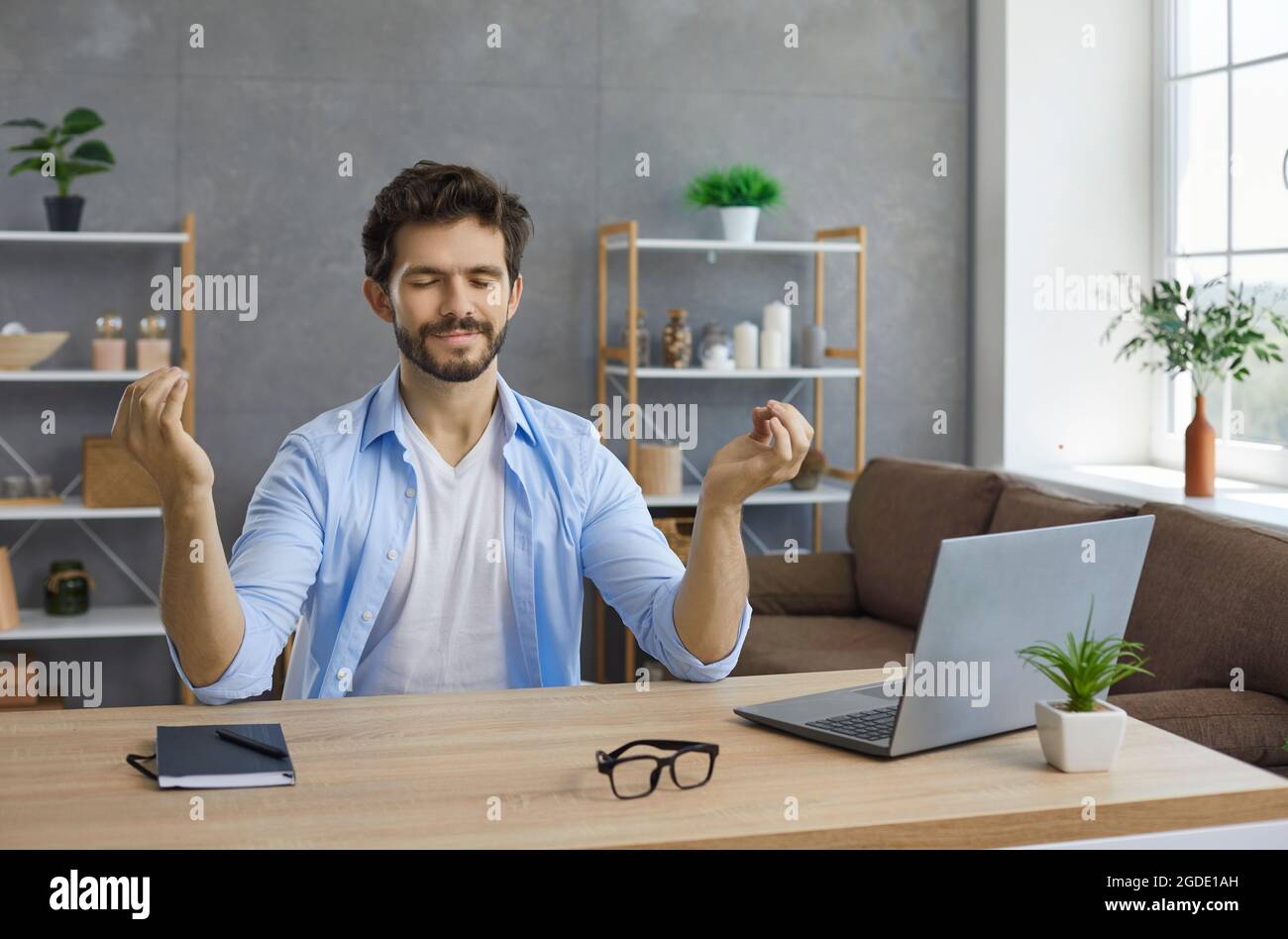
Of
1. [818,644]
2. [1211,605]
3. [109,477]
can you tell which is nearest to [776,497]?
[818,644]

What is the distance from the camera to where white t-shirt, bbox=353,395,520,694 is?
203 centimetres

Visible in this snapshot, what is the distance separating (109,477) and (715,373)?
1756 mm

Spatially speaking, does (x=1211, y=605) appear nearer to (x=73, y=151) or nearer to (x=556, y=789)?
(x=556, y=789)

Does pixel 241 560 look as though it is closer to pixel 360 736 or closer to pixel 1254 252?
pixel 360 736

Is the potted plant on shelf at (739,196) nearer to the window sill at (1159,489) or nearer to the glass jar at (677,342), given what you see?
the glass jar at (677,342)

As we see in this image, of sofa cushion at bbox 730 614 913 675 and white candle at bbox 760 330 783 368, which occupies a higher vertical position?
white candle at bbox 760 330 783 368

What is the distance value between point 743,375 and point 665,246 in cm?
46

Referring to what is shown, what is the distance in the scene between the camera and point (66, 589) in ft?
13.1

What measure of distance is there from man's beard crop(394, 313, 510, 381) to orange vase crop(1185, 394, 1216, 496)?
231 centimetres

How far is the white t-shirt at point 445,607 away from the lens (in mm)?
2025

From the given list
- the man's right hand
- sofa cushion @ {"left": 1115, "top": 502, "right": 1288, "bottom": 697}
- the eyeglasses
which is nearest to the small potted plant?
the eyeglasses

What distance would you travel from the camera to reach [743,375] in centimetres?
428
